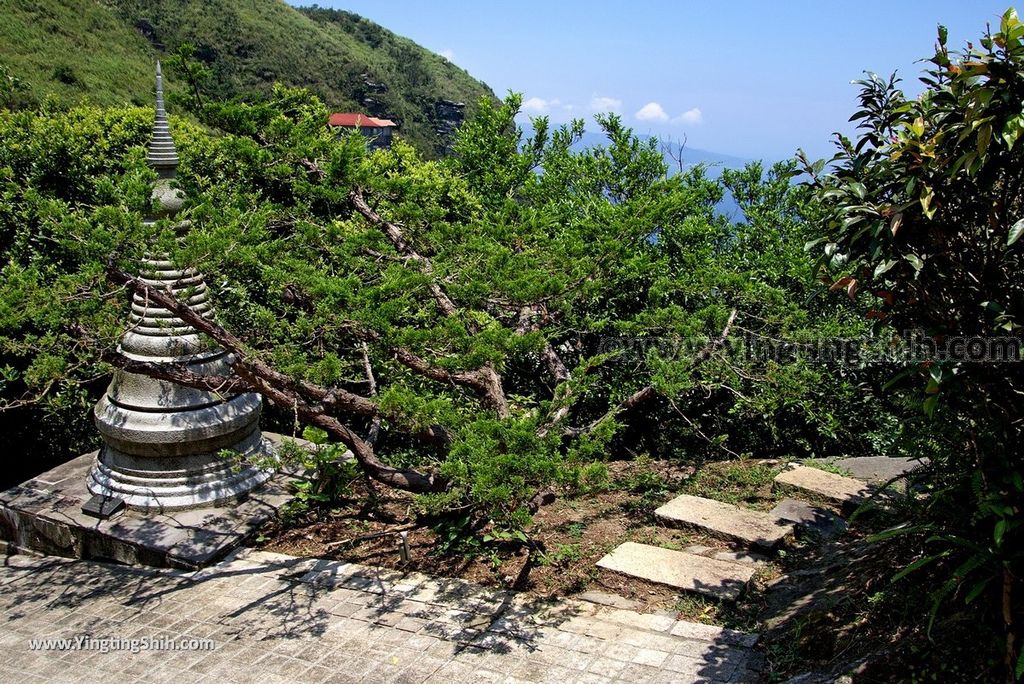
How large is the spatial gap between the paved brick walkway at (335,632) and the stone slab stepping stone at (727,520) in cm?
126

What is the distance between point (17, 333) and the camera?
9.88m

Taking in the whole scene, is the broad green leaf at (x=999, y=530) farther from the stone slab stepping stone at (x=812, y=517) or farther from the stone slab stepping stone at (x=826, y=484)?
the stone slab stepping stone at (x=826, y=484)

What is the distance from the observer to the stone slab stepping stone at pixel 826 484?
7.00m

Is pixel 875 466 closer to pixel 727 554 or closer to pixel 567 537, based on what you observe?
pixel 727 554

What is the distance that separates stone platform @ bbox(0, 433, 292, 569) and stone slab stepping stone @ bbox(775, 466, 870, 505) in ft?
15.2

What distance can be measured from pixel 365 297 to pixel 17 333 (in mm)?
5884

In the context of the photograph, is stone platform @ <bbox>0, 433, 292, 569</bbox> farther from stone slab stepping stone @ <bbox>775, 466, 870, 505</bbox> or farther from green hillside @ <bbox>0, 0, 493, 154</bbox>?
green hillside @ <bbox>0, 0, 493, 154</bbox>

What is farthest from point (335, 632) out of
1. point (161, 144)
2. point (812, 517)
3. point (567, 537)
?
point (161, 144)

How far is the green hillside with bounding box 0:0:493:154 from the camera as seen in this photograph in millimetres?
34094

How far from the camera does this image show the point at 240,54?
47750 millimetres

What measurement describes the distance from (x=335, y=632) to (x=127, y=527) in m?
2.78

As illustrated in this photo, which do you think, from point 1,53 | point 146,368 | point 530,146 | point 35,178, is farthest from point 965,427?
point 1,53

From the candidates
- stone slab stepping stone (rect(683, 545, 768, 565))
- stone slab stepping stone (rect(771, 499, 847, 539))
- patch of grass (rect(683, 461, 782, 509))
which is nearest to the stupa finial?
patch of grass (rect(683, 461, 782, 509))

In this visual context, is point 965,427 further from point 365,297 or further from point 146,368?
point 146,368
